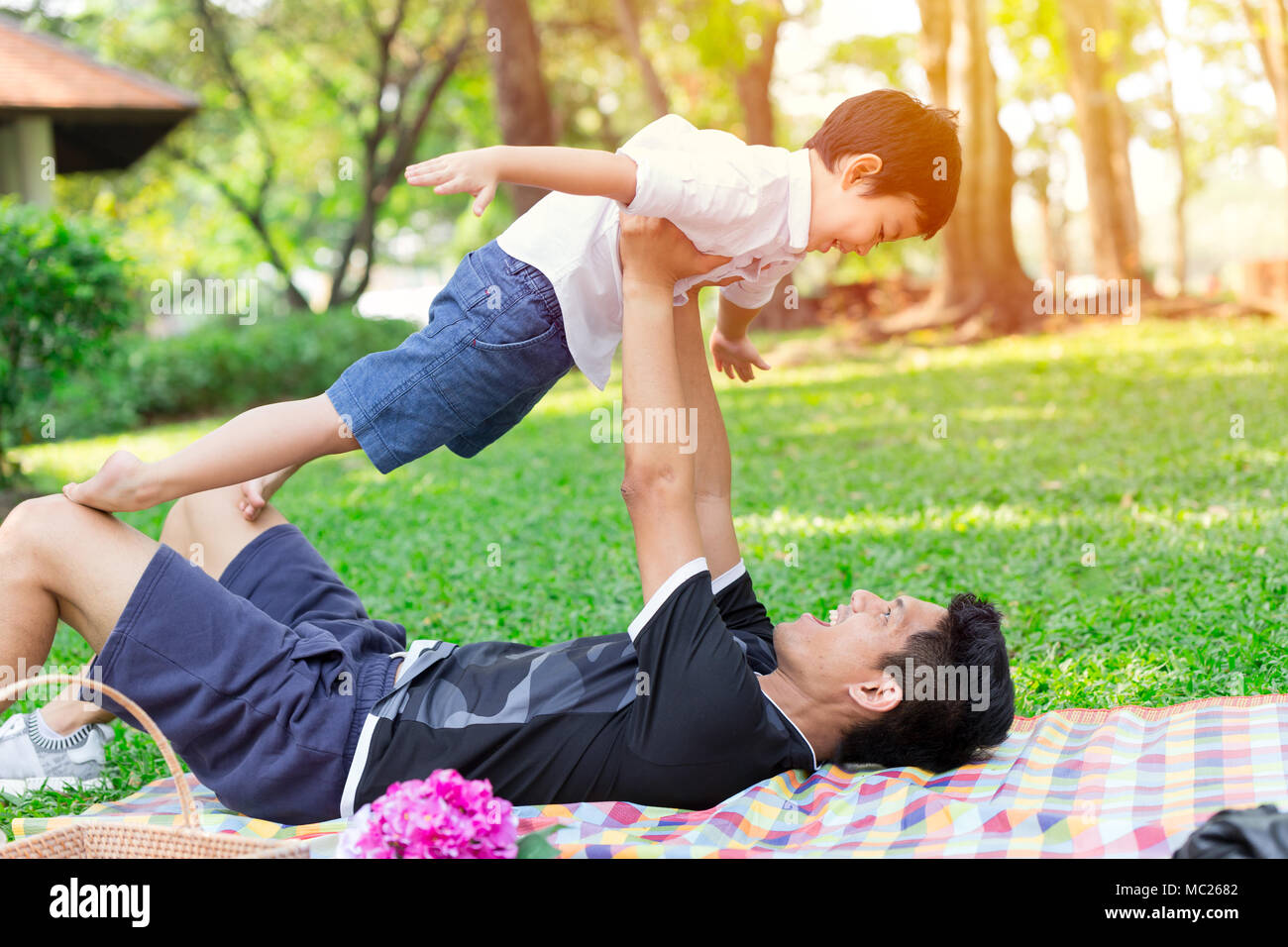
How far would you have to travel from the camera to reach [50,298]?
291 inches

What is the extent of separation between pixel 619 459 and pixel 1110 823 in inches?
221

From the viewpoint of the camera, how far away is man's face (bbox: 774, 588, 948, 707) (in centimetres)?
267

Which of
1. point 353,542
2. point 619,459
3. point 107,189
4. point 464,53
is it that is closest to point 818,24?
point 464,53

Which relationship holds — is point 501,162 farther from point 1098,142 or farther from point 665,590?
point 1098,142

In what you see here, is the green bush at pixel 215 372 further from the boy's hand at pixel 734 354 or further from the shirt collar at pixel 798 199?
the shirt collar at pixel 798 199

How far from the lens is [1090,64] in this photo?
1692cm

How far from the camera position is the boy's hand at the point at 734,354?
12.1ft

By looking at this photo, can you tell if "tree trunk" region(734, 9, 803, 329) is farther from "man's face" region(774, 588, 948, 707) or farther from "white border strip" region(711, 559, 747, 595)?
"man's face" region(774, 588, 948, 707)

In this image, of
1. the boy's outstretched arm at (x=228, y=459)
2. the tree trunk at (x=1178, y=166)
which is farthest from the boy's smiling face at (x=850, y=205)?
the tree trunk at (x=1178, y=166)

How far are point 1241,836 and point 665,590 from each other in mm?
1183

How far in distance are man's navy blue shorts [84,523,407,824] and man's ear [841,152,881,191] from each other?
1696mm

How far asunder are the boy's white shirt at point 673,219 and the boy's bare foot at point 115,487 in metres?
1.10

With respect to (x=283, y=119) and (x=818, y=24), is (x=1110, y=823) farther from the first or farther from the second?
(x=818, y=24)
